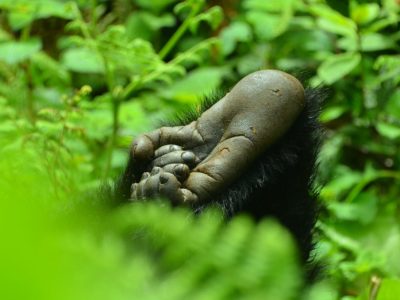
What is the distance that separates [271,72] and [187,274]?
1.01 meters

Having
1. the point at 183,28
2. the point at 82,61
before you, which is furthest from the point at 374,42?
the point at 82,61

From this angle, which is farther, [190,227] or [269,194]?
[269,194]

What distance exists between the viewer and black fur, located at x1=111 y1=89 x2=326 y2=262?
4.65 ft

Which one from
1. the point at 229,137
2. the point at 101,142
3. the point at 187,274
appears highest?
the point at 187,274

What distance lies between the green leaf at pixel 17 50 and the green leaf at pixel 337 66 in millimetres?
1048

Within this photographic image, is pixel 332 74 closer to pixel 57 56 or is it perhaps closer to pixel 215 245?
pixel 57 56

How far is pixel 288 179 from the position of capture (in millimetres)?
1519

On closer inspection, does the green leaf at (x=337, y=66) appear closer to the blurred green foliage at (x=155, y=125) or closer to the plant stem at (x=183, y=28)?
the blurred green foliage at (x=155, y=125)

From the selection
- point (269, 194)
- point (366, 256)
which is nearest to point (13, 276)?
point (269, 194)

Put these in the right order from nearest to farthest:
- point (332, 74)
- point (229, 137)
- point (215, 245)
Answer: point (215, 245)
point (229, 137)
point (332, 74)

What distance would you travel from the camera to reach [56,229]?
0.32 metres

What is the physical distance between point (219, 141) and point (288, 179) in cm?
19

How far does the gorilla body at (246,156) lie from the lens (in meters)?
1.32

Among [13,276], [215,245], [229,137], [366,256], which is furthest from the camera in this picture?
[366,256]
